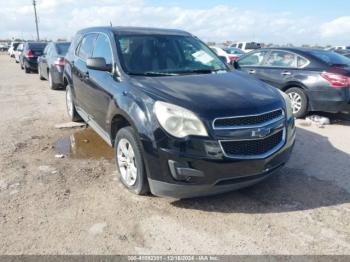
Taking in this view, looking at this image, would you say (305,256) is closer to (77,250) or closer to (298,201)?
(298,201)

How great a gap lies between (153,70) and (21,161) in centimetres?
236

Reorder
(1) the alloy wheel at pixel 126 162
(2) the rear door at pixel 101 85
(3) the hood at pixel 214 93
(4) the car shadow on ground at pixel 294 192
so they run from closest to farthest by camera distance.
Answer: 1. (3) the hood at pixel 214 93
2. (4) the car shadow on ground at pixel 294 192
3. (1) the alloy wheel at pixel 126 162
4. (2) the rear door at pixel 101 85

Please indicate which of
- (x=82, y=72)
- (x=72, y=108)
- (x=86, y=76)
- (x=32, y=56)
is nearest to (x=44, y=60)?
(x=32, y=56)

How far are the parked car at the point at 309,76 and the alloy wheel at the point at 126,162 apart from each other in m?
3.71

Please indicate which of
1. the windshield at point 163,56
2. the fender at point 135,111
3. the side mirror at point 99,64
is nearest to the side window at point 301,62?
the windshield at point 163,56

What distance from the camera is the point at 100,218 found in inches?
143

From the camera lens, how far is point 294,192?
4238 millimetres

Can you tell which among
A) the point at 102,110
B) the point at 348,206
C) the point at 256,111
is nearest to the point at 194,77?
the point at 256,111

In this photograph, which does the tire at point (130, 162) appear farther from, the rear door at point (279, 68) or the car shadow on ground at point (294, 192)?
the rear door at point (279, 68)

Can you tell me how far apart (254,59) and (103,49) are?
5.11m

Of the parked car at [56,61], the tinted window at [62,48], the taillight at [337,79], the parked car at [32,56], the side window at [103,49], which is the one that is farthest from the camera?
the parked car at [32,56]

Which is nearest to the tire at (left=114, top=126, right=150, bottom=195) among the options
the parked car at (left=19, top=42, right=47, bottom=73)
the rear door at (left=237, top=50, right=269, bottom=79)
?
the rear door at (left=237, top=50, right=269, bottom=79)

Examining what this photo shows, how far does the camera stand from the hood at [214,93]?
3.54m

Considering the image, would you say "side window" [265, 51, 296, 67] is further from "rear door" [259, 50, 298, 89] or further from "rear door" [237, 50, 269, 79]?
"rear door" [237, 50, 269, 79]
